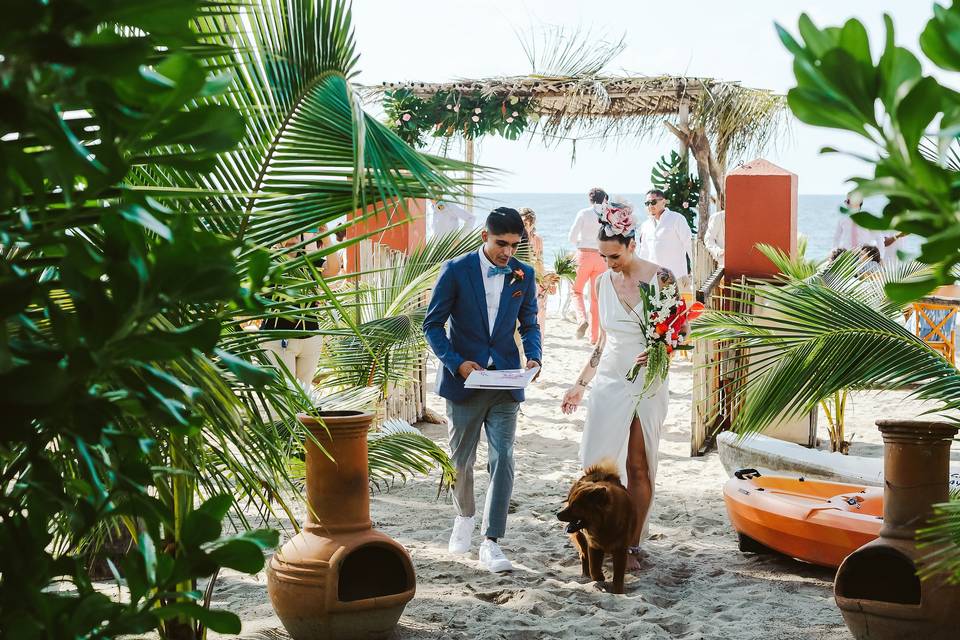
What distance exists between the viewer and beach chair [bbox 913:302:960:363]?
866cm

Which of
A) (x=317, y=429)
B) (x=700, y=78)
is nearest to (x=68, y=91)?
(x=317, y=429)

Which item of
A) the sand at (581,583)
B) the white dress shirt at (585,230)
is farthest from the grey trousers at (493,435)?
the white dress shirt at (585,230)

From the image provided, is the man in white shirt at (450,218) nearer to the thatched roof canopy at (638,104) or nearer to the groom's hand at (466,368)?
the thatched roof canopy at (638,104)

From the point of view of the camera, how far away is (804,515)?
493 centimetres

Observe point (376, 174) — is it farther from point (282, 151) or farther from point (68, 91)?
point (68, 91)

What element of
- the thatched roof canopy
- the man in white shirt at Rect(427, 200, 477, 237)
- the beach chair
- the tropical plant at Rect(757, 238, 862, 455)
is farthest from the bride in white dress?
the thatched roof canopy

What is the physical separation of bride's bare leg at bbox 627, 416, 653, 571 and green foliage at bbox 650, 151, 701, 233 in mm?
9029

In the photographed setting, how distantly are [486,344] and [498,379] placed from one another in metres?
0.30

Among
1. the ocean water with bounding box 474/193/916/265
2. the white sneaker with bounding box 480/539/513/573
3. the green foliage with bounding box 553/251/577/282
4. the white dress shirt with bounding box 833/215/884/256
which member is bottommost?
the white sneaker with bounding box 480/539/513/573

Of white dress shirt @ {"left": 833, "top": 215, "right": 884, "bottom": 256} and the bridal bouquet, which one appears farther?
white dress shirt @ {"left": 833, "top": 215, "right": 884, "bottom": 256}

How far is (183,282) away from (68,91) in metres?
0.18

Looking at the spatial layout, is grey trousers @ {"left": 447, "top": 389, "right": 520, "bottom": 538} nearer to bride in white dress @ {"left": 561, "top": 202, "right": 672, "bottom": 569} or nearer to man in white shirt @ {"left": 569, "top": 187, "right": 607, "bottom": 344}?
bride in white dress @ {"left": 561, "top": 202, "right": 672, "bottom": 569}

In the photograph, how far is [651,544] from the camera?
18.3ft

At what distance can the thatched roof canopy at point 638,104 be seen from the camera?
13.3 meters
